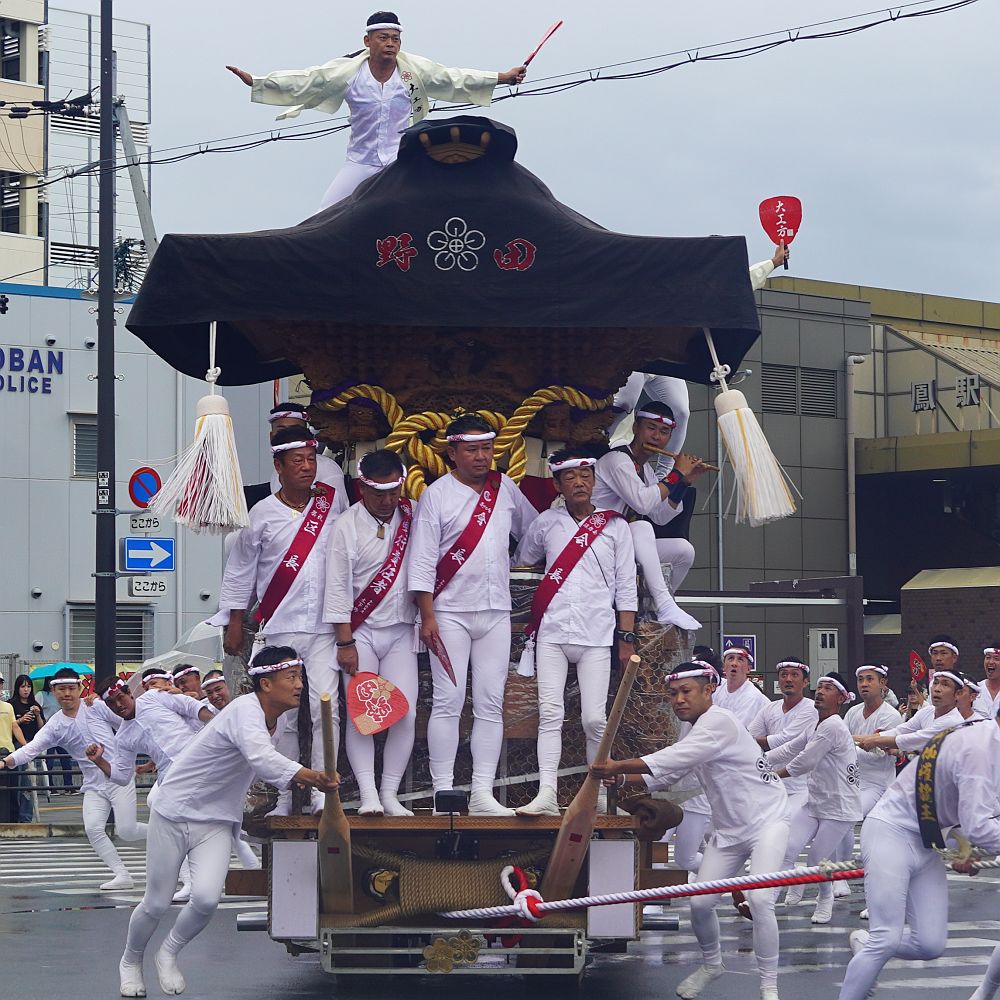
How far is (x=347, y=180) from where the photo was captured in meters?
12.0

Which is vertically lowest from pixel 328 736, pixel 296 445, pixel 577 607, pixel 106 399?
pixel 328 736


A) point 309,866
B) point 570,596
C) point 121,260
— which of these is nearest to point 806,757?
point 570,596

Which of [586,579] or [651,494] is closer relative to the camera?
[586,579]

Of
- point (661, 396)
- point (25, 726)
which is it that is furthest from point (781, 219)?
point (25, 726)

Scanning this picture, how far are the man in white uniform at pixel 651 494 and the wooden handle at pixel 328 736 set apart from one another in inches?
97.0

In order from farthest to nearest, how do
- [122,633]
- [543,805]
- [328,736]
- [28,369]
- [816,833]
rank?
1. [122,633]
2. [28,369]
3. [816,833]
4. [543,805]
5. [328,736]

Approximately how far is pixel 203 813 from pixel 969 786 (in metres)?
3.96

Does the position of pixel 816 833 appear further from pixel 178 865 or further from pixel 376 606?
pixel 178 865

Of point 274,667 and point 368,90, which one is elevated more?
point 368,90

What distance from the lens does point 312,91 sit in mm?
12070

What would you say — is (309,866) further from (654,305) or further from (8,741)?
(8,741)

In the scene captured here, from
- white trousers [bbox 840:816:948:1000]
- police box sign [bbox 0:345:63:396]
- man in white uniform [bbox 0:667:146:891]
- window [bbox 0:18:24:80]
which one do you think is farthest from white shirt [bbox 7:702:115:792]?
window [bbox 0:18:24:80]

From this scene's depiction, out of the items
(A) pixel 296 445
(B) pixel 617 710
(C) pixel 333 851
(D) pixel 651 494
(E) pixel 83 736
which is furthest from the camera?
(E) pixel 83 736

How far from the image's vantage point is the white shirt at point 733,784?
997cm
